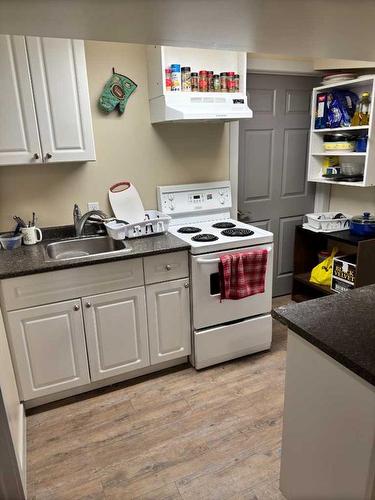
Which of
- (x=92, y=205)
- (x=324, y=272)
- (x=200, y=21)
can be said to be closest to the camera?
(x=200, y=21)

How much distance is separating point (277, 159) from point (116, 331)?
6.70ft

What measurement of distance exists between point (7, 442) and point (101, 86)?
209 centimetres

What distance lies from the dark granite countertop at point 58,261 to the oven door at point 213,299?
0.17 meters

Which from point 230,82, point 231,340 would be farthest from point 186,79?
point 231,340

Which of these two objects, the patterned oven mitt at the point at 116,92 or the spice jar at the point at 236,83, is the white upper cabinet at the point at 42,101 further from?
the spice jar at the point at 236,83

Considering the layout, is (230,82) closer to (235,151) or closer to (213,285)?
(235,151)

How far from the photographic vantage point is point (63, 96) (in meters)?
2.06

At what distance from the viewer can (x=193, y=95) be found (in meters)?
2.33

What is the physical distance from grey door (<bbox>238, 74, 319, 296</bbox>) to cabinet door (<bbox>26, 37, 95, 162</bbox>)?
1.36 metres

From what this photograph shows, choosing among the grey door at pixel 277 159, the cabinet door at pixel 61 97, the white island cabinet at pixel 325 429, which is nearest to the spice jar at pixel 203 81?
the grey door at pixel 277 159

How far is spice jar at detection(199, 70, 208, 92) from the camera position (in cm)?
239

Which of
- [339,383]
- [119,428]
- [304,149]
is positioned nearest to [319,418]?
[339,383]

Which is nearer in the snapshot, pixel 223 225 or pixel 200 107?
pixel 200 107

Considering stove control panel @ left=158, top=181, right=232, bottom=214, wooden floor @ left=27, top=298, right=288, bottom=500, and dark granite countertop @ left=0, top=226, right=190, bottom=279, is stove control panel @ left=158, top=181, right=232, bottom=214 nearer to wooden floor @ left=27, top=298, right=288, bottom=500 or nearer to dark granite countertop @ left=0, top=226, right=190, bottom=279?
dark granite countertop @ left=0, top=226, right=190, bottom=279
